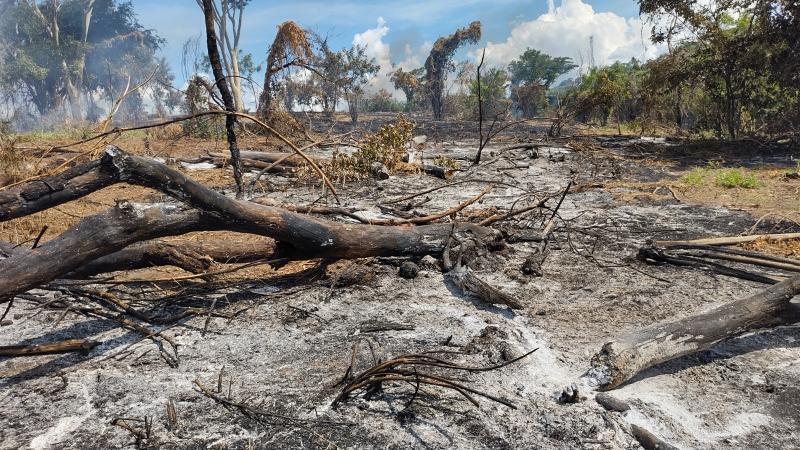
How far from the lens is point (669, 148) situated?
11.2m

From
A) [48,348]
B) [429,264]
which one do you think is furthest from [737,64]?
[48,348]

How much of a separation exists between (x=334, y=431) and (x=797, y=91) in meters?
13.4

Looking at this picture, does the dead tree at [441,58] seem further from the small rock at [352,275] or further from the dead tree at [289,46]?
the small rock at [352,275]

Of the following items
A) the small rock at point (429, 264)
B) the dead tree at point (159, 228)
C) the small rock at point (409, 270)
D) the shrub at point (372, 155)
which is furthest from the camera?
the shrub at point (372, 155)

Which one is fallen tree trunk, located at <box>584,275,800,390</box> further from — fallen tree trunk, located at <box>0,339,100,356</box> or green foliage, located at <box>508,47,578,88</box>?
green foliage, located at <box>508,47,578,88</box>

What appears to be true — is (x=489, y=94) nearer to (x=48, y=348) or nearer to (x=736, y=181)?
(x=736, y=181)

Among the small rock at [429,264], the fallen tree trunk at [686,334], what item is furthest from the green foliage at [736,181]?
the small rock at [429,264]

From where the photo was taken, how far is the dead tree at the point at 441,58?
24422 mm

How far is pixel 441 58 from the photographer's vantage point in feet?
84.2

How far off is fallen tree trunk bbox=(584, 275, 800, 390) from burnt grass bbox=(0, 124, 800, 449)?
92 millimetres

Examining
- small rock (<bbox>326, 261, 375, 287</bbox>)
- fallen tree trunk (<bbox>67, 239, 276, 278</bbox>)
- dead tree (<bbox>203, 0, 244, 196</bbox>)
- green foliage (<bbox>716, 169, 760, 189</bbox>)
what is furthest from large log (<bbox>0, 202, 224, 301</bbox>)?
green foliage (<bbox>716, 169, 760, 189</bbox>)

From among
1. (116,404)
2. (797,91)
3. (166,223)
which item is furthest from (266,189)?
(797,91)

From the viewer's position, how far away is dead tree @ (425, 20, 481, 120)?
24422mm

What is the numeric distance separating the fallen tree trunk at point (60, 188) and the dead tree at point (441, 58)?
946 inches
